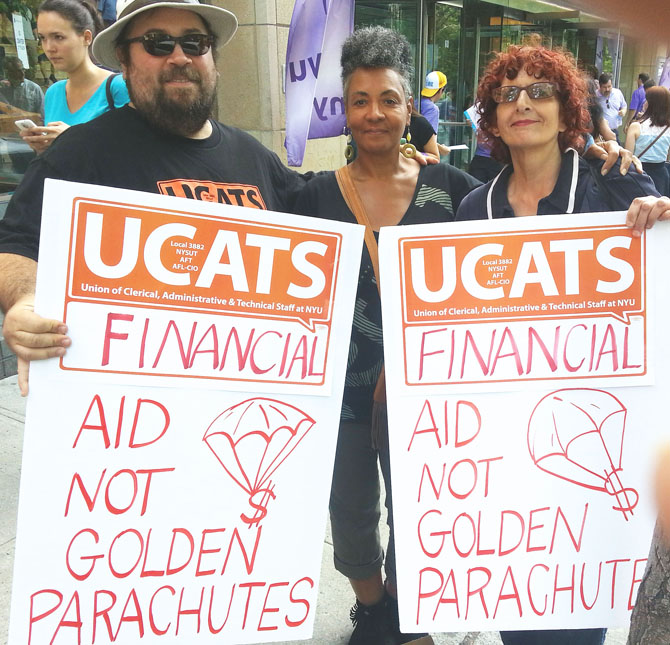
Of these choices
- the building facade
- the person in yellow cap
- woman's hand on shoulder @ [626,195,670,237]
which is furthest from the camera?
the person in yellow cap

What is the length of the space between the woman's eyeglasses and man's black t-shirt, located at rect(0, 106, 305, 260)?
0.70 m

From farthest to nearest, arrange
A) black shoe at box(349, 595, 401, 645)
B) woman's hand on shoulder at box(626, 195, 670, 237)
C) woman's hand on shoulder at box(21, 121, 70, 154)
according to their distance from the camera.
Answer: woman's hand on shoulder at box(21, 121, 70, 154) < black shoe at box(349, 595, 401, 645) < woman's hand on shoulder at box(626, 195, 670, 237)

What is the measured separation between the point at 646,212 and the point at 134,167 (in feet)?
4.12

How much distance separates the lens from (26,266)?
162 centimetres

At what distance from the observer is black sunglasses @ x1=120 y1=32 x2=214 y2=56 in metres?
1.83

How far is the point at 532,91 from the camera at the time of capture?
1826 mm

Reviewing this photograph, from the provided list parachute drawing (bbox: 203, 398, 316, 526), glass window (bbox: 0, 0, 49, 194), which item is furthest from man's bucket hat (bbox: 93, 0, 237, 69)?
glass window (bbox: 0, 0, 49, 194)

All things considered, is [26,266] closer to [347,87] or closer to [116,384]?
[116,384]

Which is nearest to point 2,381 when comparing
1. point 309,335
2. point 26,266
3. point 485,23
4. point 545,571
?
point 26,266

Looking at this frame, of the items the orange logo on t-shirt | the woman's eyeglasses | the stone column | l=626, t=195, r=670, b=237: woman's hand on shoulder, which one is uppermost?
the stone column

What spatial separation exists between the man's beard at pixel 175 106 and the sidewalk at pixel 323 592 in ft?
5.68

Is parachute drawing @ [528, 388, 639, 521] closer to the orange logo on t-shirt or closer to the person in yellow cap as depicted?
the orange logo on t-shirt

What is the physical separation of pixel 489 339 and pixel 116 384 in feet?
2.82

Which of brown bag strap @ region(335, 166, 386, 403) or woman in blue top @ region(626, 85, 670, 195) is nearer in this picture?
brown bag strap @ region(335, 166, 386, 403)
